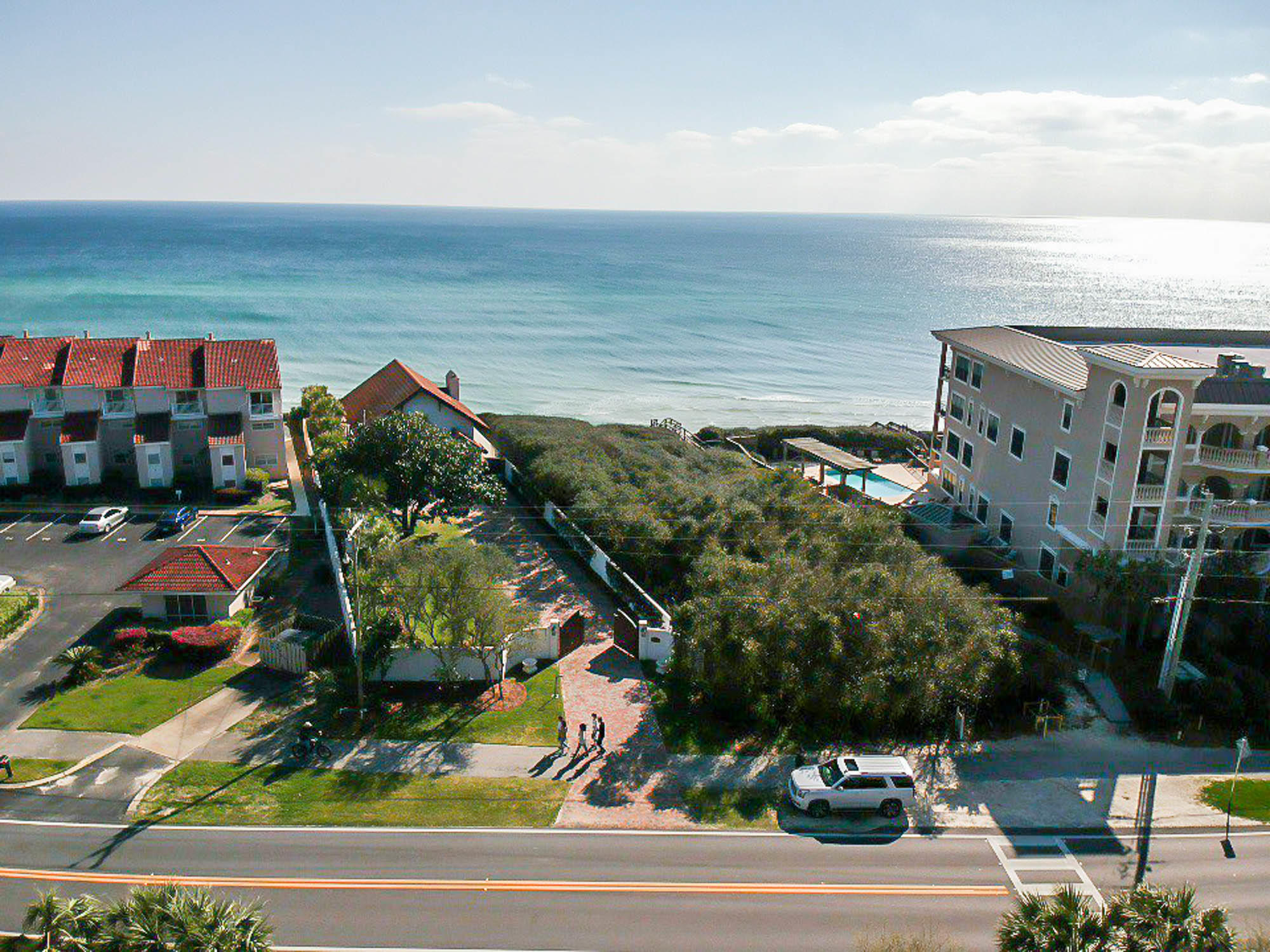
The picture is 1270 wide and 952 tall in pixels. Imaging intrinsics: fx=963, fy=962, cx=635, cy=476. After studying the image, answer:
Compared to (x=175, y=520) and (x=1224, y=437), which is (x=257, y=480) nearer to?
(x=175, y=520)

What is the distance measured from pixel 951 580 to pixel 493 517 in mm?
24808

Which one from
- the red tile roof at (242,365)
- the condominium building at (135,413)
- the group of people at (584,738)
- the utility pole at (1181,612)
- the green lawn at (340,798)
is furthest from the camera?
the red tile roof at (242,365)

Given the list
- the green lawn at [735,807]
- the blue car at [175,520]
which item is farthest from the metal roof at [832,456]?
the blue car at [175,520]

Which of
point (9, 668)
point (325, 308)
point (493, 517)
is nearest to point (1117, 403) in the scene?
point (493, 517)

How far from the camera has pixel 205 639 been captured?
34.5m

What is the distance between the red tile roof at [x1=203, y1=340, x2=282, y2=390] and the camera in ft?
176

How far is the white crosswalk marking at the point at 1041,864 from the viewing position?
23031mm

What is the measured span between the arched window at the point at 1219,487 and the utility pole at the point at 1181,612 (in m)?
7.49

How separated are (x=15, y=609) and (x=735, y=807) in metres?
28.6

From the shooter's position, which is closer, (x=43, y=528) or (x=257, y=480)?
(x=43, y=528)

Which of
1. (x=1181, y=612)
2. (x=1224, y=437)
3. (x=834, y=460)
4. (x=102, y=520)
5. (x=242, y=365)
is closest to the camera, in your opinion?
(x=1181, y=612)

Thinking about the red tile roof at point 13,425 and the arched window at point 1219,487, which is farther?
the red tile roof at point 13,425

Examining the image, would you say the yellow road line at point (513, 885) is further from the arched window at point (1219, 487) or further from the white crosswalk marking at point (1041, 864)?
the arched window at point (1219, 487)

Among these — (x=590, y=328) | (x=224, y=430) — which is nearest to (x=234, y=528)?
(x=224, y=430)
